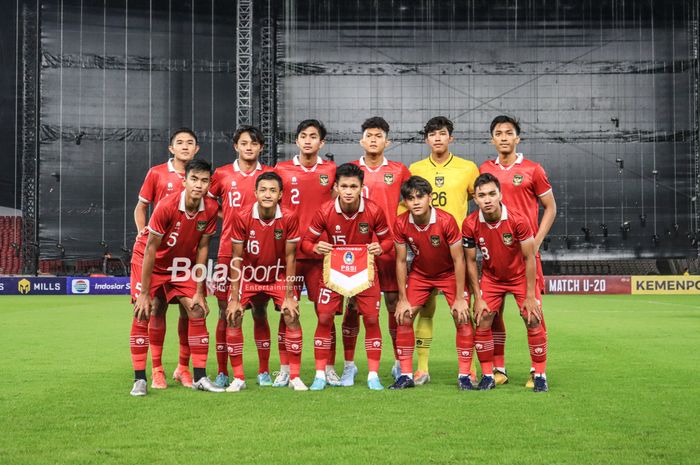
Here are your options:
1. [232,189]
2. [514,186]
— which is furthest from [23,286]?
[514,186]

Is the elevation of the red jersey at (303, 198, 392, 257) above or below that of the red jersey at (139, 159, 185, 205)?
below

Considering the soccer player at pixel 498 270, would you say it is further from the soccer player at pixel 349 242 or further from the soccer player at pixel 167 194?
the soccer player at pixel 167 194

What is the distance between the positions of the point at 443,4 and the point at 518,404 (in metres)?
27.3

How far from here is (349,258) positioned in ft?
21.6

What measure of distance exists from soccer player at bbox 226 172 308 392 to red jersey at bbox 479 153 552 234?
1912mm

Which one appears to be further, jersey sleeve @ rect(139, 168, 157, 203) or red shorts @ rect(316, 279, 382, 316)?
jersey sleeve @ rect(139, 168, 157, 203)

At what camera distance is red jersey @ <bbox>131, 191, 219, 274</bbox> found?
21.5 ft

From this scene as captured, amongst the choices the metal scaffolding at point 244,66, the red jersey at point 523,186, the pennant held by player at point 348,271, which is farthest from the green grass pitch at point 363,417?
the metal scaffolding at point 244,66

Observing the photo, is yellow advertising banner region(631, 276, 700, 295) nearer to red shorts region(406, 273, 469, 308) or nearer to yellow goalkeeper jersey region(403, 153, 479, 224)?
yellow goalkeeper jersey region(403, 153, 479, 224)

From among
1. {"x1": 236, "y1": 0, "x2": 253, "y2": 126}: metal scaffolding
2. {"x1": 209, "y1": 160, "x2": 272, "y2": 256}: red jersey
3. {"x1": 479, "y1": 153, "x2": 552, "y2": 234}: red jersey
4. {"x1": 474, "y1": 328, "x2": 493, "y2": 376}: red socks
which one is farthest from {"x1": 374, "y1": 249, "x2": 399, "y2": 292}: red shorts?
{"x1": 236, "y1": 0, "x2": 253, "y2": 126}: metal scaffolding

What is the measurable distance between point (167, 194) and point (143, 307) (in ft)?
4.12

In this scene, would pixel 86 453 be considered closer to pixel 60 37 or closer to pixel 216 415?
pixel 216 415

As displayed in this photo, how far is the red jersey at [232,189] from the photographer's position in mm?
7234

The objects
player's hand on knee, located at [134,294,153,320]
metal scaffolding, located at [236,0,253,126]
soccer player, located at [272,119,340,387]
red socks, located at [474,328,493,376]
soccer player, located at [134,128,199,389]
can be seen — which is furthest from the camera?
metal scaffolding, located at [236,0,253,126]
